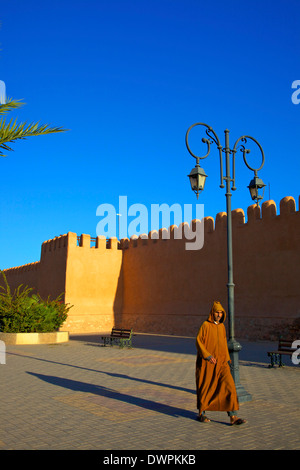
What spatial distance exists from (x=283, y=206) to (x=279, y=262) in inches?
91.5

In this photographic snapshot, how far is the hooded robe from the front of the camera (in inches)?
217

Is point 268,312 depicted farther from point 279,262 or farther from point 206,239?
point 206,239

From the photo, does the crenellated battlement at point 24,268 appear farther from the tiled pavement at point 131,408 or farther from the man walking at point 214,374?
the man walking at point 214,374

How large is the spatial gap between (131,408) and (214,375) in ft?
5.14

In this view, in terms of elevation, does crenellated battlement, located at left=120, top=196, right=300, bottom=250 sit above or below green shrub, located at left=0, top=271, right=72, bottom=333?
above

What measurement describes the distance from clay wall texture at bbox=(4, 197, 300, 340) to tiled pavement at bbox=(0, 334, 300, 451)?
20.5 ft

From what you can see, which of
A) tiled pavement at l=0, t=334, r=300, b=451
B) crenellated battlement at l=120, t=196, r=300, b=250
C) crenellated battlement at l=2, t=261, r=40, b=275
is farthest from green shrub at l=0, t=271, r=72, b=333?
crenellated battlement at l=2, t=261, r=40, b=275

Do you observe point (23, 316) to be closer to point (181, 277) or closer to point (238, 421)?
point (181, 277)

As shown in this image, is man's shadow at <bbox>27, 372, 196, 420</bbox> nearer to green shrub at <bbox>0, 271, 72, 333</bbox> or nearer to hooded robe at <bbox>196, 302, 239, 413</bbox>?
hooded robe at <bbox>196, 302, 239, 413</bbox>

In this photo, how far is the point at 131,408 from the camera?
6.47 m

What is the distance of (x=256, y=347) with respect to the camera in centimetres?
1620

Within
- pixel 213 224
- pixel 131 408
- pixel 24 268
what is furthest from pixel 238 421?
pixel 24 268

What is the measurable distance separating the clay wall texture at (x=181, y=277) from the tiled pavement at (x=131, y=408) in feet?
20.5
